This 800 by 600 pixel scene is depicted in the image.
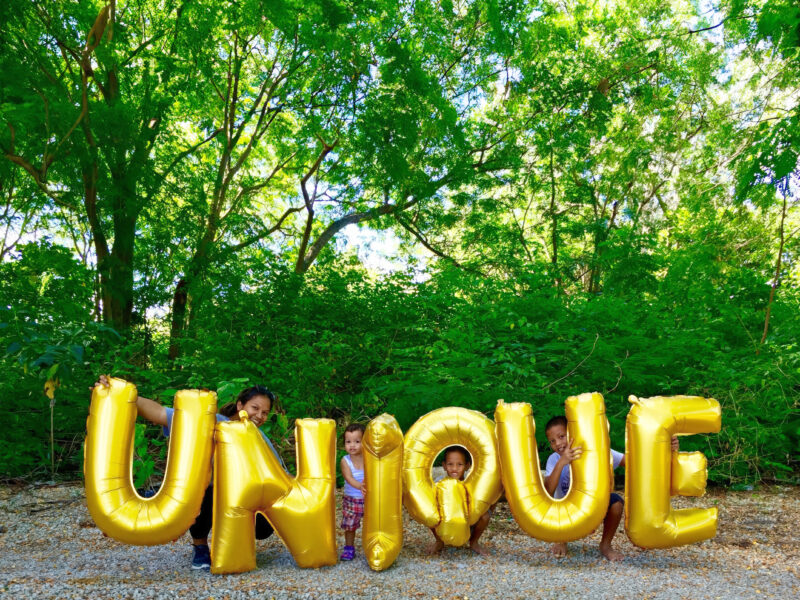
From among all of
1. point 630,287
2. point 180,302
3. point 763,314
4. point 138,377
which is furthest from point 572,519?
point 180,302

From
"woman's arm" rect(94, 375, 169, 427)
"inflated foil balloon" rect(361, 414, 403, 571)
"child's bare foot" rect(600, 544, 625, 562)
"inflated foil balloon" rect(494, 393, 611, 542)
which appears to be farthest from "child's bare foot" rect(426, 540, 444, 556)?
"woman's arm" rect(94, 375, 169, 427)

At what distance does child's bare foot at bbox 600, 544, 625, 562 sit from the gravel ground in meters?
0.05

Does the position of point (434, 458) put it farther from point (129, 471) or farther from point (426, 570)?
point (129, 471)

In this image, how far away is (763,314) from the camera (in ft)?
26.8

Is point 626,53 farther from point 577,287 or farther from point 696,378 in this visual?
point 696,378

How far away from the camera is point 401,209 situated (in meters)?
12.1

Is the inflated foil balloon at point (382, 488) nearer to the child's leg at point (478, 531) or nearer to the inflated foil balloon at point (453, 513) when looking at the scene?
the inflated foil balloon at point (453, 513)

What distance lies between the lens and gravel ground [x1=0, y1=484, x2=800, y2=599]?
124 inches

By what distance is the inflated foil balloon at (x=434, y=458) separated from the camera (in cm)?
382

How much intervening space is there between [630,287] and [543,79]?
3.90 m

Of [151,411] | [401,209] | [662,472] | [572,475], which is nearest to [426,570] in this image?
[572,475]

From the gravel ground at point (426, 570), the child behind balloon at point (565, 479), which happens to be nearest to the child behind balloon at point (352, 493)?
the gravel ground at point (426, 570)

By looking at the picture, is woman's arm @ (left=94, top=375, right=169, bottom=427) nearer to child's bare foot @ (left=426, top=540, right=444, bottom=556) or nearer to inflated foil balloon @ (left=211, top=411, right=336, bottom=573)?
inflated foil balloon @ (left=211, top=411, right=336, bottom=573)

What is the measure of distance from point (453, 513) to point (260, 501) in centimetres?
117
